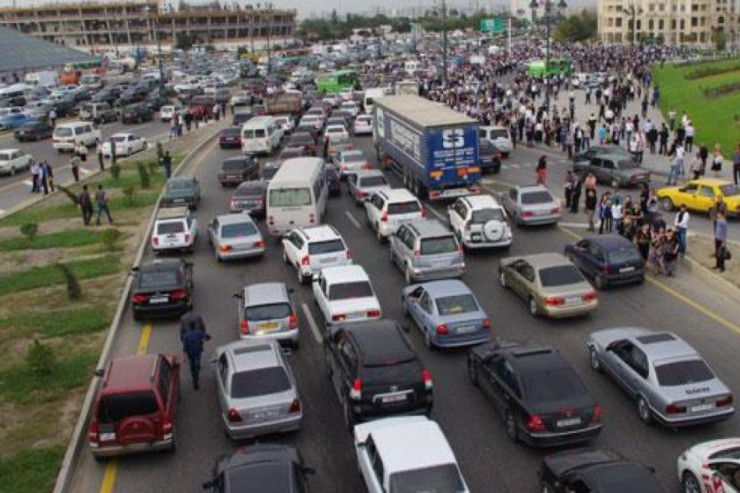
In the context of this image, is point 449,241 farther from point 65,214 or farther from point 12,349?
point 65,214

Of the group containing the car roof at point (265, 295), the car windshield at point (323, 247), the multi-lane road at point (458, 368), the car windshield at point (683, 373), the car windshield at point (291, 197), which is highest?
the car windshield at point (291, 197)

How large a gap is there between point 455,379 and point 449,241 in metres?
6.56

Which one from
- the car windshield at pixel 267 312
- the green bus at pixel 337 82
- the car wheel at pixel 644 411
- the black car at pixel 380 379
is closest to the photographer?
the black car at pixel 380 379

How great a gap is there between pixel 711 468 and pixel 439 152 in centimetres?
2091

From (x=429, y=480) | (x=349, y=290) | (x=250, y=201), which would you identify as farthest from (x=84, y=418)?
(x=250, y=201)

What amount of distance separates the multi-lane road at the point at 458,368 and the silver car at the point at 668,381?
0.41 m

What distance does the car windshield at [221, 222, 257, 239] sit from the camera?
27.3 meters

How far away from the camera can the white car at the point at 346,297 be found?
65.6 feet

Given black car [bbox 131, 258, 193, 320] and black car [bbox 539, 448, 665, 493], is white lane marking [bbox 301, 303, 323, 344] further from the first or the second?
black car [bbox 539, 448, 665, 493]

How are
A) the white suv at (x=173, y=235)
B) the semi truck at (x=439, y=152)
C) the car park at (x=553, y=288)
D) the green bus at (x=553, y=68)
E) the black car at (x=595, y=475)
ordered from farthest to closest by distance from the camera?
1. the green bus at (x=553, y=68)
2. the semi truck at (x=439, y=152)
3. the white suv at (x=173, y=235)
4. the car park at (x=553, y=288)
5. the black car at (x=595, y=475)

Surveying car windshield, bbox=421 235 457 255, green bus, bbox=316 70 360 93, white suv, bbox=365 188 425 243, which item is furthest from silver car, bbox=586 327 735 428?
green bus, bbox=316 70 360 93

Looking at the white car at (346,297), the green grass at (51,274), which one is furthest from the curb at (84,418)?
the white car at (346,297)

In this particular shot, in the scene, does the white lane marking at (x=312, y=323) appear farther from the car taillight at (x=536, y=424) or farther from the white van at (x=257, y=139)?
the white van at (x=257, y=139)

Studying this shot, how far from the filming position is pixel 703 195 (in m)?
29.7
